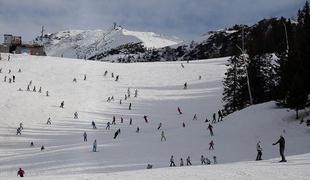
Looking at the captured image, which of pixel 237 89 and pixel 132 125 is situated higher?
pixel 237 89

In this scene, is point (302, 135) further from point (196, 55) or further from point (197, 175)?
point (196, 55)

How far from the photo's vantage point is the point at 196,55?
187m

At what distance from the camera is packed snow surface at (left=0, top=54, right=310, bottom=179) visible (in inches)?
1198

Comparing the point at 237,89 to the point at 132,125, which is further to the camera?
the point at 237,89

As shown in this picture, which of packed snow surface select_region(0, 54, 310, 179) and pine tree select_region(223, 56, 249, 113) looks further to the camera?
pine tree select_region(223, 56, 249, 113)

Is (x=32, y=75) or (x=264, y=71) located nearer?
(x=264, y=71)

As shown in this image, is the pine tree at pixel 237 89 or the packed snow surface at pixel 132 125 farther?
the pine tree at pixel 237 89

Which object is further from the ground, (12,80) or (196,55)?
(196,55)

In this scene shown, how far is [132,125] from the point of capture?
5638cm

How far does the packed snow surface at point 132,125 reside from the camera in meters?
30.4

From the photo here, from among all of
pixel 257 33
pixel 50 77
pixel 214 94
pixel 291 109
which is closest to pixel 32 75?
pixel 50 77

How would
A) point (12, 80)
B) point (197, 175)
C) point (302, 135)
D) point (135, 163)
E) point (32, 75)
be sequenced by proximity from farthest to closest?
1. point (32, 75)
2. point (12, 80)
3. point (302, 135)
4. point (135, 163)
5. point (197, 175)

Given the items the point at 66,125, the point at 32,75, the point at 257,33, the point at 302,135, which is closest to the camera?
the point at 302,135

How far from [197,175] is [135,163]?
36.7 feet
